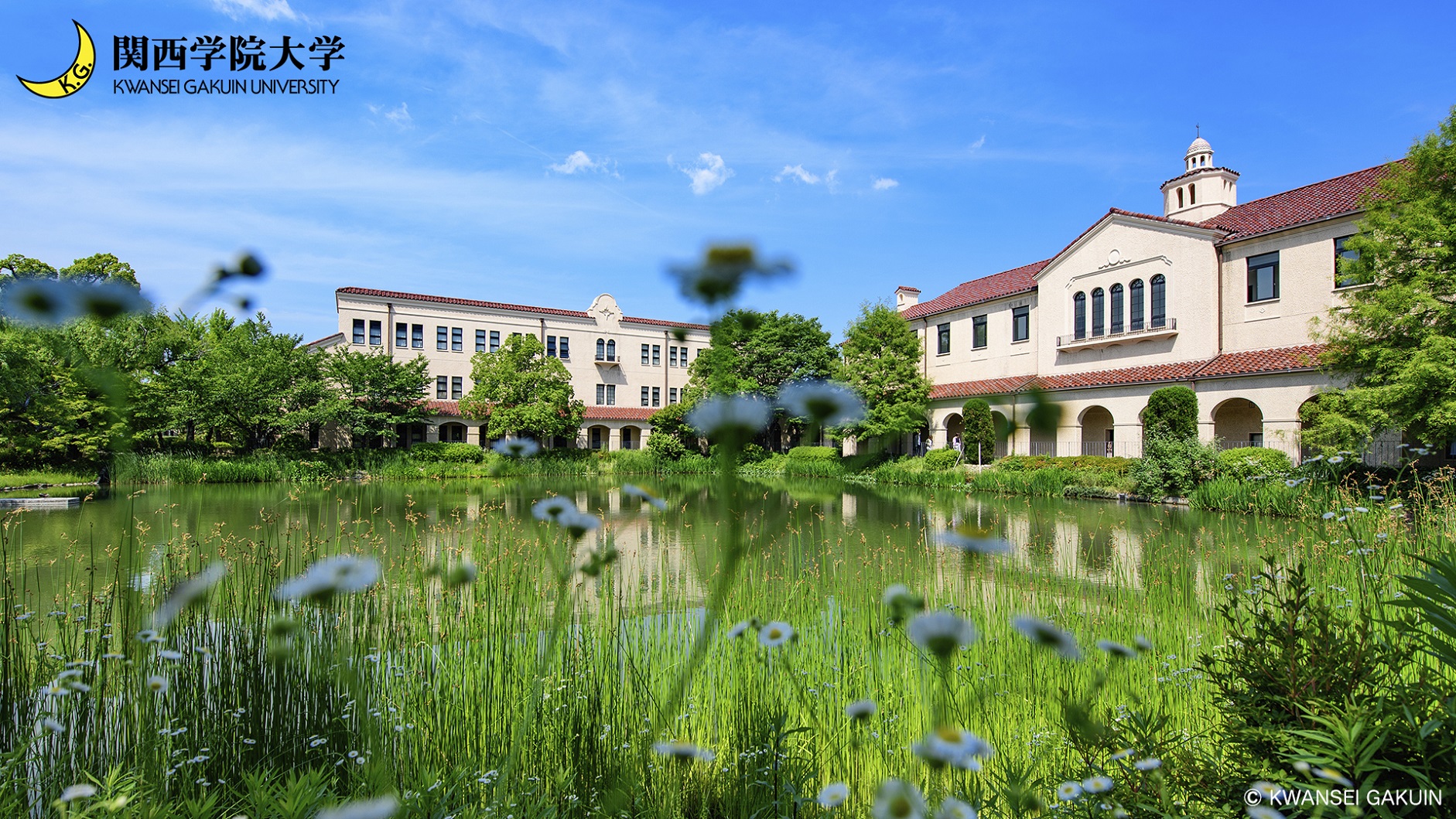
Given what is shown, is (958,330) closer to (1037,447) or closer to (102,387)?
(1037,447)

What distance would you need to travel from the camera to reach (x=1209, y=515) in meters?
13.9

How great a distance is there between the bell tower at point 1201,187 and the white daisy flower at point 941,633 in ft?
99.1

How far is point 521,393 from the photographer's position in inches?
1242

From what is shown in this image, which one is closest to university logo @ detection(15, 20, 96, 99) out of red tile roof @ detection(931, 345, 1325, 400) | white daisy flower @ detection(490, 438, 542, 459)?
white daisy flower @ detection(490, 438, 542, 459)

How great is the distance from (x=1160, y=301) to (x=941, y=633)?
89.6 feet

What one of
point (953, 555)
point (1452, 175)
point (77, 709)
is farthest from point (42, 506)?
point (1452, 175)

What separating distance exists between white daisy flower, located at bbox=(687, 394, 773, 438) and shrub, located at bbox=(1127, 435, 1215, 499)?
769 inches

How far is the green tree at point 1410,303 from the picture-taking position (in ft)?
43.4

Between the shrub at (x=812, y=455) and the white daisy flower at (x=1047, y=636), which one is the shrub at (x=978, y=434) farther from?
the white daisy flower at (x=1047, y=636)

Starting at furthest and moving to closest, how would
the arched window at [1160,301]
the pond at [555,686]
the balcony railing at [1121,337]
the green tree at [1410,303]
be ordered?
1. the arched window at [1160,301]
2. the balcony railing at [1121,337]
3. the green tree at [1410,303]
4. the pond at [555,686]

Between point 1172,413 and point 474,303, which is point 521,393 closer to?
point 474,303

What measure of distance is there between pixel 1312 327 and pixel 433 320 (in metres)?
→ 34.9

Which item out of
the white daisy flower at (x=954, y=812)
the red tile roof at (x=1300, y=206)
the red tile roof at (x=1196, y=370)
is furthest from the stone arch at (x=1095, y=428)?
the white daisy flower at (x=954, y=812)

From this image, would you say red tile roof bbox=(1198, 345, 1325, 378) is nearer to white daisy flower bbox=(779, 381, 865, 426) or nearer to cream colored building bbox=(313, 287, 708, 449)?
cream colored building bbox=(313, 287, 708, 449)
